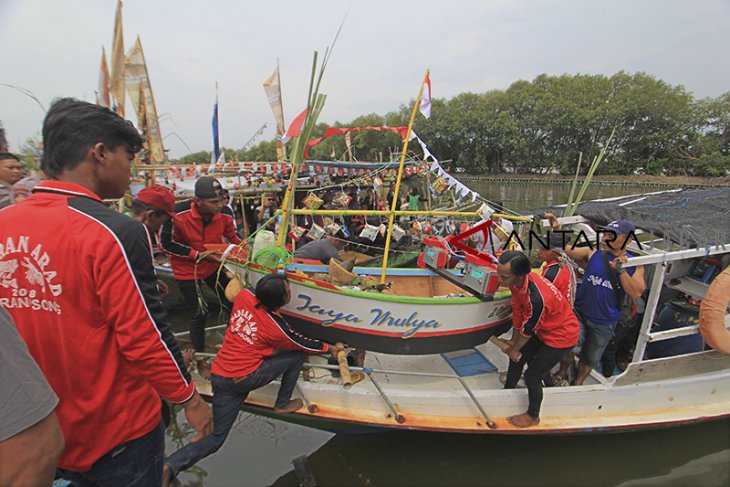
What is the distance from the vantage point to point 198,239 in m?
3.97

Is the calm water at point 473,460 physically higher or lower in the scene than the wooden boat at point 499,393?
lower

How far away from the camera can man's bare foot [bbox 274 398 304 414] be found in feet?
10.1

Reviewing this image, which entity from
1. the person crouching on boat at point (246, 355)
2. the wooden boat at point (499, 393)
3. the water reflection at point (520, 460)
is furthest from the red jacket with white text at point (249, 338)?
the water reflection at point (520, 460)

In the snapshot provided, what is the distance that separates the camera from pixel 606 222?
11.7ft

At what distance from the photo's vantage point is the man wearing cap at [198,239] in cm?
376

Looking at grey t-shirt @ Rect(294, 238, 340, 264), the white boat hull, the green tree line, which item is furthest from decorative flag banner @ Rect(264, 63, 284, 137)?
the green tree line

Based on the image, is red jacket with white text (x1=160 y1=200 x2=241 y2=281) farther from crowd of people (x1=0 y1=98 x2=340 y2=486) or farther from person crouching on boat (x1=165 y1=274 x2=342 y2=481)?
crowd of people (x1=0 y1=98 x2=340 y2=486)

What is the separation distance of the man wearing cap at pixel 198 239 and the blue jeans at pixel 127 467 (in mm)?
2239

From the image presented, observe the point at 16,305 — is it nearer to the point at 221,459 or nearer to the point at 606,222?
the point at 221,459

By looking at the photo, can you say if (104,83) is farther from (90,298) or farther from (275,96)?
(90,298)

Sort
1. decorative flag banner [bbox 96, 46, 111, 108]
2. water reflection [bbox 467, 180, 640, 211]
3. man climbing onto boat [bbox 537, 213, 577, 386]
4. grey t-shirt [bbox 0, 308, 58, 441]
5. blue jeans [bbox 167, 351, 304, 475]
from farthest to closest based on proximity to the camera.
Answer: water reflection [bbox 467, 180, 640, 211]
decorative flag banner [bbox 96, 46, 111, 108]
man climbing onto boat [bbox 537, 213, 577, 386]
blue jeans [bbox 167, 351, 304, 475]
grey t-shirt [bbox 0, 308, 58, 441]

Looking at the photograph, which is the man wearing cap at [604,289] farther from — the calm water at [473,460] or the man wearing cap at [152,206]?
the man wearing cap at [152,206]

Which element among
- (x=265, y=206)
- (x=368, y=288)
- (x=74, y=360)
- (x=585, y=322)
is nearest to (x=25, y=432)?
(x=74, y=360)

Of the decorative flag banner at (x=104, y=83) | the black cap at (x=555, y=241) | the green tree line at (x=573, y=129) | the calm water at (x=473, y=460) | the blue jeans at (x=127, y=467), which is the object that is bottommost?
the calm water at (x=473, y=460)
